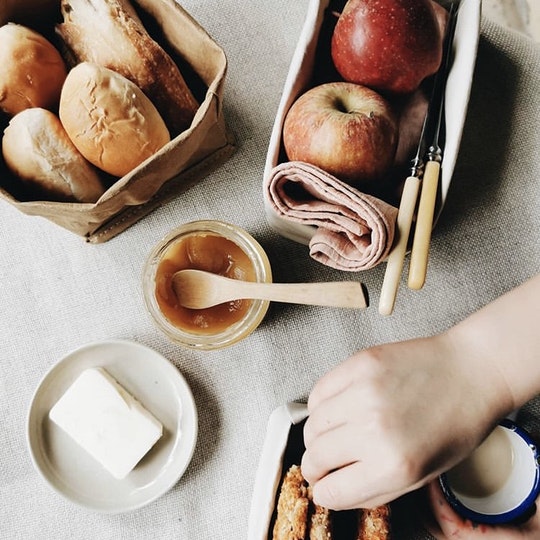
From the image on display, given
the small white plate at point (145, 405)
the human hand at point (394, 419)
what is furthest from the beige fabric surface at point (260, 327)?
the human hand at point (394, 419)

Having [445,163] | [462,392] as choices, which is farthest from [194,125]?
[462,392]

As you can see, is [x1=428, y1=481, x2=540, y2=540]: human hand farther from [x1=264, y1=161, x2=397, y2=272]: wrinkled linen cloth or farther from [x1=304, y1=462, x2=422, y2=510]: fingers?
[x1=264, y1=161, x2=397, y2=272]: wrinkled linen cloth

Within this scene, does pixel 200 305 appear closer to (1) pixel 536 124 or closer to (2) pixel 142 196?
(2) pixel 142 196

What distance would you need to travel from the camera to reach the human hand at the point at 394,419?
522 mm

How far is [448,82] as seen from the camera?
626 mm

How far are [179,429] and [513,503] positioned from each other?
0.35m

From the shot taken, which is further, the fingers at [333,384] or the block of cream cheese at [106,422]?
the block of cream cheese at [106,422]

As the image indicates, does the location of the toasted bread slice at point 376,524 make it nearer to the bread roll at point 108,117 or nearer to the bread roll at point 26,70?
the bread roll at point 108,117

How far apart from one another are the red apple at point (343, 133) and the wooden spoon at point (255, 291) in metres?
0.11

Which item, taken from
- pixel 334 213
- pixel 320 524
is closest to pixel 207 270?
pixel 334 213

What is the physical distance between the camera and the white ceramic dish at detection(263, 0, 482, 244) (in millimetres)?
574

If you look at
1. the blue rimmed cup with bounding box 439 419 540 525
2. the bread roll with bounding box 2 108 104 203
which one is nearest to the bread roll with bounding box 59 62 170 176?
the bread roll with bounding box 2 108 104 203

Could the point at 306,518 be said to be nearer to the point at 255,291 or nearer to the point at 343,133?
the point at 255,291

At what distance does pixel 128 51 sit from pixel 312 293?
0.29m
